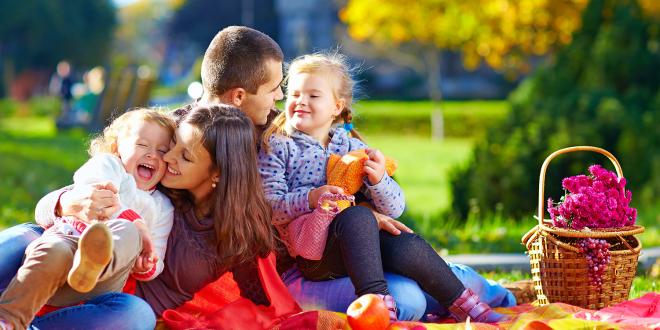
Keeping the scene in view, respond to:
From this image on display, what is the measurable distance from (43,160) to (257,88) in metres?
8.90

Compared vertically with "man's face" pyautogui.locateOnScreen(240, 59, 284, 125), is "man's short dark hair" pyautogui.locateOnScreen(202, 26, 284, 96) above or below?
above

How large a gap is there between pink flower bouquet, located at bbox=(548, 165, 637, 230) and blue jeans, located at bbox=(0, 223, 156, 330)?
1.77 m

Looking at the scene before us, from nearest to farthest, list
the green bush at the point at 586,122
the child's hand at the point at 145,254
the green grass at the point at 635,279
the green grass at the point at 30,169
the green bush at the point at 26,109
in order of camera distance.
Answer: the child's hand at the point at 145,254
the green grass at the point at 635,279
the green grass at the point at 30,169
the green bush at the point at 586,122
the green bush at the point at 26,109

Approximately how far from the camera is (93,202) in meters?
3.45

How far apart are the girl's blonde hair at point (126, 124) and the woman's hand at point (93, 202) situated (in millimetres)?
343

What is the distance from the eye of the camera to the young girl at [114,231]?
3135mm

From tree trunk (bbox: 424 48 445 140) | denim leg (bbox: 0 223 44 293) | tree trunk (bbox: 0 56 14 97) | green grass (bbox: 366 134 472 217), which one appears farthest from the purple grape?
tree trunk (bbox: 0 56 14 97)

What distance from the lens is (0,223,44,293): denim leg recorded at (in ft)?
11.6

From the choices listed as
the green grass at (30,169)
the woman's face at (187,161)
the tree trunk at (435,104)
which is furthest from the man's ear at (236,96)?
the tree trunk at (435,104)

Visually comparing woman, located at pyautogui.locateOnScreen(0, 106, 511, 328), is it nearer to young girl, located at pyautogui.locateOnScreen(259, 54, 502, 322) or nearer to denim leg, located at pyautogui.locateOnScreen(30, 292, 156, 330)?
young girl, located at pyautogui.locateOnScreen(259, 54, 502, 322)

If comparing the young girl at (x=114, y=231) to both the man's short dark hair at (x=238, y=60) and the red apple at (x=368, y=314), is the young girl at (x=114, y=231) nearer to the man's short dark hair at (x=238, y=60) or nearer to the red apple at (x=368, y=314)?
the man's short dark hair at (x=238, y=60)

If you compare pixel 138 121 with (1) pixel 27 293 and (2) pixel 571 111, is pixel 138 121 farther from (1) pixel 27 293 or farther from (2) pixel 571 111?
(2) pixel 571 111

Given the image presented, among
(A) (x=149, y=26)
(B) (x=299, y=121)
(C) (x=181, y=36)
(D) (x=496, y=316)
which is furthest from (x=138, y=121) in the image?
(A) (x=149, y=26)

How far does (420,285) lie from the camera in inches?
155
